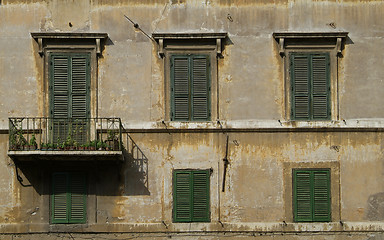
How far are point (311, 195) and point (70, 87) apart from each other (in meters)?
7.04

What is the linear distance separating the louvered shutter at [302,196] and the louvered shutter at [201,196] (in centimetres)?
235

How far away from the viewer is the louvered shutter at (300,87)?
770 inches

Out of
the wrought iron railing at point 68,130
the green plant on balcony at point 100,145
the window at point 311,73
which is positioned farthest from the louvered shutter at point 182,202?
the window at point 311,73

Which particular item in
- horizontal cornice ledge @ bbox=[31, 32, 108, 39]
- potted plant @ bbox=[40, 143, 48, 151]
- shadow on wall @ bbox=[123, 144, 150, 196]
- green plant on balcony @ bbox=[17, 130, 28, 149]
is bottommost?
shadow on wall @ bbox=[123, 144, 150, 196]

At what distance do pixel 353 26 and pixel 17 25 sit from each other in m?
9.14

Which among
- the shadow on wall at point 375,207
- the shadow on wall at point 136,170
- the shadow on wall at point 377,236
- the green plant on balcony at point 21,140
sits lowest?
the shadow on wall at point 377,236

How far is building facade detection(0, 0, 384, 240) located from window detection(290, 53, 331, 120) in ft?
0.12

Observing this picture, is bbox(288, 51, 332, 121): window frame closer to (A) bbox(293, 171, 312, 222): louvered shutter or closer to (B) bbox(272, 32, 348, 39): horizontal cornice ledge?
(B) bbox(272, 32, 348, 39): horizontal cornice ledge

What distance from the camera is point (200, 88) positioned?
19609 mm

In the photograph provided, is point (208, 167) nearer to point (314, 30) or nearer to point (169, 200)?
point (169, 200)

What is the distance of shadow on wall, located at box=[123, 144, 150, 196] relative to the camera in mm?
19328

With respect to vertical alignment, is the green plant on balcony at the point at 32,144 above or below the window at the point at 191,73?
below

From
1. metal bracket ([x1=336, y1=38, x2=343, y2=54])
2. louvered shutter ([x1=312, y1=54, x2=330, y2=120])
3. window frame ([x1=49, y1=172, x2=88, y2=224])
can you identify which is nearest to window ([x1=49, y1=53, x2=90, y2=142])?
window frame ([x1=49, y1=172, x2=88, y2=224])

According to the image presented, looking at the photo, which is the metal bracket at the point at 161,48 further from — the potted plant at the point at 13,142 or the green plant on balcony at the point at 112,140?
the potted plant at the point at 13,142
